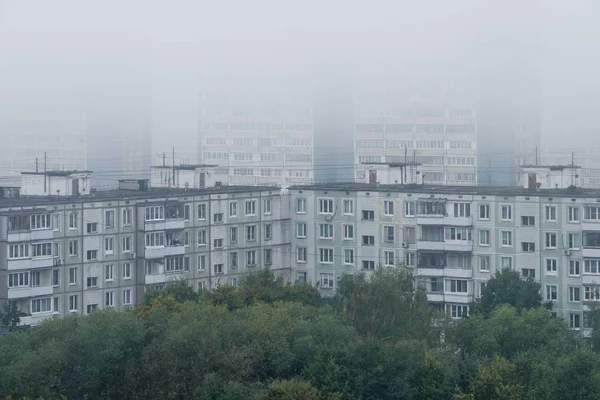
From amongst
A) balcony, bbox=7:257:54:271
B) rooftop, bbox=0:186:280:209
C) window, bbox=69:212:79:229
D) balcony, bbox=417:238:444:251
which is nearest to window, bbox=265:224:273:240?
rooftop, bbox=0:186:280:209

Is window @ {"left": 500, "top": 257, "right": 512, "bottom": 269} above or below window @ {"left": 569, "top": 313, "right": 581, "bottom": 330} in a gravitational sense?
above

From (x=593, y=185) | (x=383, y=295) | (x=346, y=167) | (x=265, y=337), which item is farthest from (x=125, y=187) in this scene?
(x=346, y=167)

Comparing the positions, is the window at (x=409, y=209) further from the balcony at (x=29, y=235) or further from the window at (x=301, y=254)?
the balcony at (x=29, y=235)

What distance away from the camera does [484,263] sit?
12.6 m

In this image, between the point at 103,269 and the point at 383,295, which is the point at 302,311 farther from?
the point at 103,269

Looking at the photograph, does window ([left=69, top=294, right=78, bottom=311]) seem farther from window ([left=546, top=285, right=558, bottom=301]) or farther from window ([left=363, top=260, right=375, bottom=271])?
window ([left=546, top=285, right=558, bottom=301])

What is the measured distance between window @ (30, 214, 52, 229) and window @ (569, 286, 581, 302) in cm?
462

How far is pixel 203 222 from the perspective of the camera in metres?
12.8

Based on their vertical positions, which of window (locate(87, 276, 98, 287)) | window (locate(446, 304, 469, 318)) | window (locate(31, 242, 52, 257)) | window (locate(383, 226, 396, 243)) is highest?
window (locate(383, 226, 396, 243))

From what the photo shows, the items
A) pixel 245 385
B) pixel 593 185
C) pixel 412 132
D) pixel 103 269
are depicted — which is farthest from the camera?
pixel 412 132

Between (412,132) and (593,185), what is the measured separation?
4.18 metres

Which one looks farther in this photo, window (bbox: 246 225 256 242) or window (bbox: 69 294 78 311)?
window (bbox: 246 225 256 242)

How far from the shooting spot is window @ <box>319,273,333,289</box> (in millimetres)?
13141

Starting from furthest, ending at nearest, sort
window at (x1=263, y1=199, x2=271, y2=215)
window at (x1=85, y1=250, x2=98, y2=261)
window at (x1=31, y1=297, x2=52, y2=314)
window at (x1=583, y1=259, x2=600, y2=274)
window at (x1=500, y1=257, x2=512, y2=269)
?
window at (x1=263, y1=199, x2=271, y2=215)
window at (x1=500, y1=257, x2=512, y2=269)
window at (x1=583, y1=259, x2=600, y2=274)
window at (x1=85, y1=250, x2=98, y2=261)
window at (x1=31, y1=297, x2=52, y2=314)
